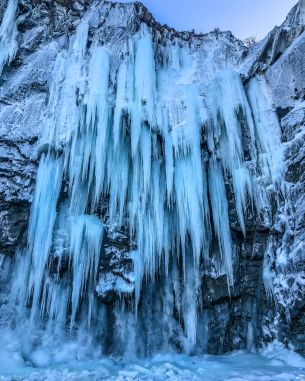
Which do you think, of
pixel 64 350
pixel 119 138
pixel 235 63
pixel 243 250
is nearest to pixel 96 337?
pixel 64 350

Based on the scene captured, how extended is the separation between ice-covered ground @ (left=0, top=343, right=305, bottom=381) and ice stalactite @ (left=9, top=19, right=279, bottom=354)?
763mm

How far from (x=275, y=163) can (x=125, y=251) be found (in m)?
3.54

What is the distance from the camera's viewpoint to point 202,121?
324 inches

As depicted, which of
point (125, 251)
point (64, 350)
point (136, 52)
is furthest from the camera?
point (136, 52)

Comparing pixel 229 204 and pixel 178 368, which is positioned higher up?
pixel 229 204

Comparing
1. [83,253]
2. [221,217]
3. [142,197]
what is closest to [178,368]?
[83,253]

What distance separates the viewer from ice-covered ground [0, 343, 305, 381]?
527 centimetres

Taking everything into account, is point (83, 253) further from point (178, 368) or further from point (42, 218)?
point (178, 368)

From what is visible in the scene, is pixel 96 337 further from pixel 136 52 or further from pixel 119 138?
pixel 136 52

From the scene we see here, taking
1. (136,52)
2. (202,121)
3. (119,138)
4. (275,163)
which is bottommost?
(275,163)

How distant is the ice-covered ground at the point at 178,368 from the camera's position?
5.27 meters

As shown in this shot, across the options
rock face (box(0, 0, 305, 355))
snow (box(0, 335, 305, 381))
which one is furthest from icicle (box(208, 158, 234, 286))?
snow (box(0, 335, 305, 381))

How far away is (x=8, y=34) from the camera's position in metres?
8.95

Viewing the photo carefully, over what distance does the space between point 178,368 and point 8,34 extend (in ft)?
27.4
